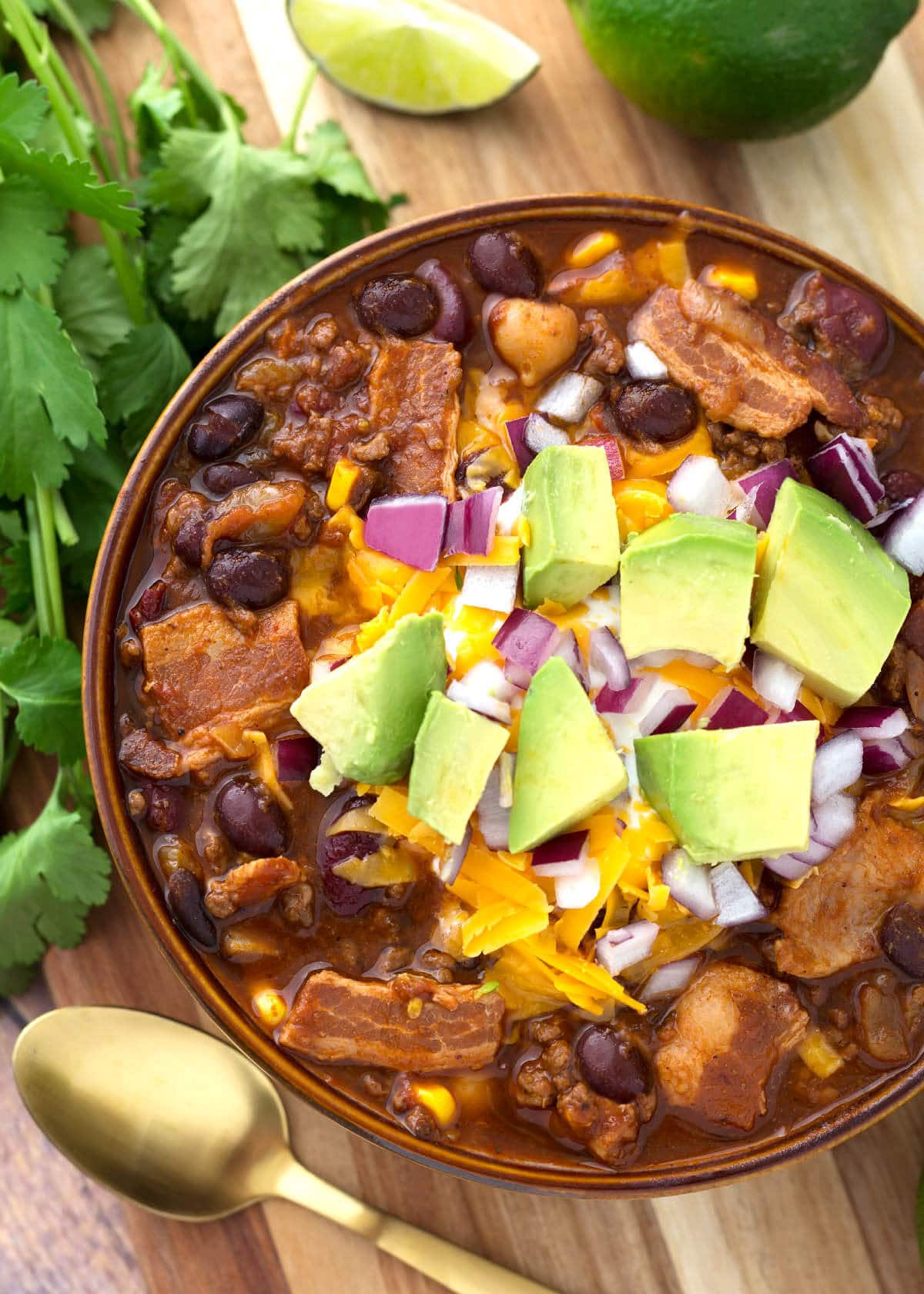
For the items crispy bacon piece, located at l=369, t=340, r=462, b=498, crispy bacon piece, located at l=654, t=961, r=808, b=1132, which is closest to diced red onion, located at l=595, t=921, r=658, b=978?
crispy bacon piece, located at l=654, t=961, r=808, b=1132

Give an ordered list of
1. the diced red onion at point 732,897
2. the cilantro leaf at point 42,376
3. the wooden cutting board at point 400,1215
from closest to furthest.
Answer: the diced red onion at point 732,897
the cilantro leaf at point 42,376
the wooden cutting board at point 400,1215

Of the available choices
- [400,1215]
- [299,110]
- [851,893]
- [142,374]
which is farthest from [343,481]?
[400,1215]

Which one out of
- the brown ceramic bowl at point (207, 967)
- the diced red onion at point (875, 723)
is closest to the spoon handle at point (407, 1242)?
the brown ceramic bowl at point (207, 967)

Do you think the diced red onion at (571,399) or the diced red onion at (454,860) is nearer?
the diced red onion at (454,860)

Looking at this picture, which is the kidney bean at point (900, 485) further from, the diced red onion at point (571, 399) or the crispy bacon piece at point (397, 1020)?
the crispy bacon piece at point (397, 1020)

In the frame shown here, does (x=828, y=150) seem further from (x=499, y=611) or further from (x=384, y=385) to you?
(x=499, y=611)

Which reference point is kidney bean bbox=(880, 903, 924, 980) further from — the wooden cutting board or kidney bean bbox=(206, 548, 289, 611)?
kidney bean bbox=(206, 548, 289, 611)
